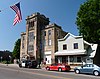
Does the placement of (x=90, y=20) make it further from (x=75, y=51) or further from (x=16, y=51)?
(x=16, y=51)

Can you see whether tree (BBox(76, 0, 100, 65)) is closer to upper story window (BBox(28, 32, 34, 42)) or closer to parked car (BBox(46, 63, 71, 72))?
parked car (BBox(46, 63, 71, 72))

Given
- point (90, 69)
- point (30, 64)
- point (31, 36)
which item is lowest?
point (90, 69)

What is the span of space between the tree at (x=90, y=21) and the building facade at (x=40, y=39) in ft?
35.0

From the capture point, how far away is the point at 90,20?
39.2 m

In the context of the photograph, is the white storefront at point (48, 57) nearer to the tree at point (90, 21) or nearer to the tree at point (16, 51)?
the tree at point (90, 21)

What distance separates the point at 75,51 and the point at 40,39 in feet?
52.1

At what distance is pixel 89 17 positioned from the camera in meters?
39.5

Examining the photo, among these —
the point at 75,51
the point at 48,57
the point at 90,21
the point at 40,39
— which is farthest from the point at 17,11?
the point at 40,39

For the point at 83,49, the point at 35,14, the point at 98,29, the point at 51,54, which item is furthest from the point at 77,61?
the point at 35,14

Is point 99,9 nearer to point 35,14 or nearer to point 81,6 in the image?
point 81,6

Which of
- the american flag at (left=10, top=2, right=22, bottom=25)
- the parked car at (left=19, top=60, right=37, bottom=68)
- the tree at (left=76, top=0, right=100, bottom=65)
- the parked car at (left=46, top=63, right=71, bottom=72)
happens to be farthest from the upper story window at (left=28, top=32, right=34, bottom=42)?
the american flag at (left=10, top=2, right=22, bottom=25)

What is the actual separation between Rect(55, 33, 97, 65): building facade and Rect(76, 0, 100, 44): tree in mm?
1780

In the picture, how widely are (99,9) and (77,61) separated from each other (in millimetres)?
11643

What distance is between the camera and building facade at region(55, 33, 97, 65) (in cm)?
3934
